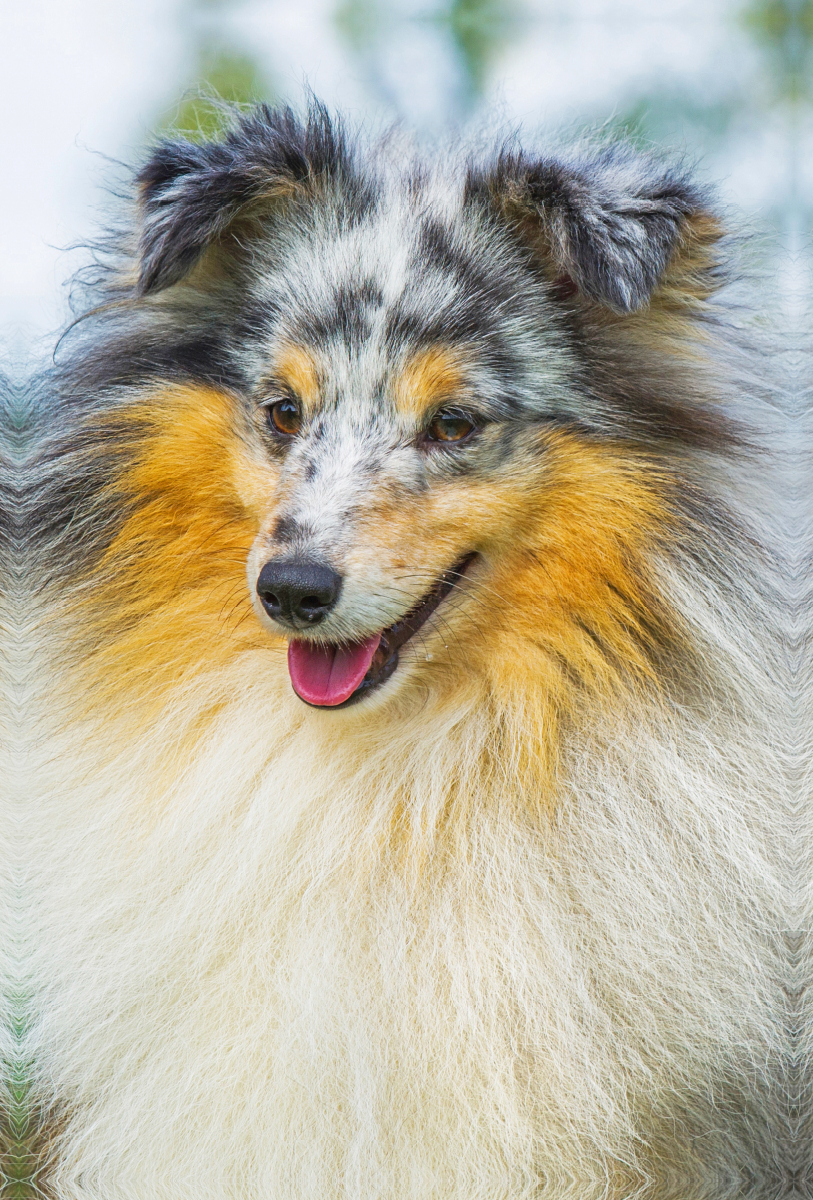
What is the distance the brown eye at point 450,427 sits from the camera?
7.43 feet

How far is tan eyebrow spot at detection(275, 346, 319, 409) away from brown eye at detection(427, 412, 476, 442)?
0.25 meters

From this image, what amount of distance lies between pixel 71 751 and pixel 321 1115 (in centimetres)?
99

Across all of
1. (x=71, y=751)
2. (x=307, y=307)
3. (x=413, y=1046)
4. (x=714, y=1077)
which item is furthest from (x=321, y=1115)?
(x=307, y=307)

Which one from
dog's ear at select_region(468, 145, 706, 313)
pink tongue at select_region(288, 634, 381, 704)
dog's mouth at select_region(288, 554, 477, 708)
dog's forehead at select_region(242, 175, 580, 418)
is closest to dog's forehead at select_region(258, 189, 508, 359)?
dog's forehead at select_region(242, 175, 580, 418)

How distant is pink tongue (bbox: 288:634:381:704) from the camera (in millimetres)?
2248

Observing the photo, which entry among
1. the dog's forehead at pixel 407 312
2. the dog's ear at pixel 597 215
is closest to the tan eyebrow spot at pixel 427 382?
the dog's forehead at pixel 407 312

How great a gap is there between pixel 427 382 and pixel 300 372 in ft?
0.88

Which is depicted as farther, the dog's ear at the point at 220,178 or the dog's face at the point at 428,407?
the dog's ear at the point at 220,178

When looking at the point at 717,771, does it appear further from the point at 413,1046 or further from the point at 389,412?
the point at 389,412

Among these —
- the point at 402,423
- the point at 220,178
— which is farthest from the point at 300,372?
the point at 220,178

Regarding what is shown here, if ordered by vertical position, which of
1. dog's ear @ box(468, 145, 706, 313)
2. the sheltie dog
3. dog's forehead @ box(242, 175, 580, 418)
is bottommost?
the sheltie dog

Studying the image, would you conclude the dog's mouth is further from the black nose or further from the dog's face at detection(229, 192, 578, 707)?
the black nose

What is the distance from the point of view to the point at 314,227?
246 cm

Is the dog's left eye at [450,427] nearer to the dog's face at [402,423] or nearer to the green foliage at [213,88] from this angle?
the dog's face at [402,423]
